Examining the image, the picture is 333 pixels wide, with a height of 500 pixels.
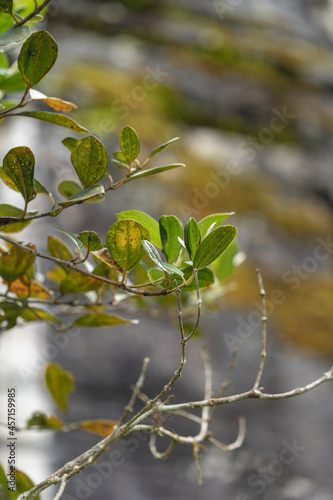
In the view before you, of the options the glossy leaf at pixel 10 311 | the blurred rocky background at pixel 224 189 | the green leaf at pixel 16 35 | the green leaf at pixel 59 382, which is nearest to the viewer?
the green leaf at pixel 16 35

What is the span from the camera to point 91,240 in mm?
352

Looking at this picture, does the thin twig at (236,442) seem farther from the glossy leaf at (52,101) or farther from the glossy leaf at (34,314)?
the glossy leaf at (52,101)

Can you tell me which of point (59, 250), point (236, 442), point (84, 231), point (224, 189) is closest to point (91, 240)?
point (84, 231)

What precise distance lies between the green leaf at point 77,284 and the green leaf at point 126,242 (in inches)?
4.0

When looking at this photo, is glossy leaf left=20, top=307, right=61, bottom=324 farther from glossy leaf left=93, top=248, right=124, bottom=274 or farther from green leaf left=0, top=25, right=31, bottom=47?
green leaf left=0, top=25, right=31, bottom=47

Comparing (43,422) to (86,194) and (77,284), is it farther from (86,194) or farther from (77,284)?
(86,194)

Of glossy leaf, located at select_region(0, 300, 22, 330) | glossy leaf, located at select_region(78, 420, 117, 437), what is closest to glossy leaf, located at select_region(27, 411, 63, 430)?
glossy leaf, located at select_region(78, 420, 117, 437)

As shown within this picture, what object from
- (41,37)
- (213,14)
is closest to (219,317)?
(41,37)

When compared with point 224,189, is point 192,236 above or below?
above

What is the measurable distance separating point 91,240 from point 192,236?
7 centimetres

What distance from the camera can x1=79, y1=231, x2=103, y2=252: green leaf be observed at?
1.14 feet

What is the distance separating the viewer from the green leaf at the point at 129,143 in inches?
15.0

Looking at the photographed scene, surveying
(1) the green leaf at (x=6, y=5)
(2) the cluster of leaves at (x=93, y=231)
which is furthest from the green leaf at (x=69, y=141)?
(1) the green leaf at (x=6, y=5)

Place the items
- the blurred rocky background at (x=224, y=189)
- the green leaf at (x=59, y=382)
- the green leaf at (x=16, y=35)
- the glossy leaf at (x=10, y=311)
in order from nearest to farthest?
1. the green leaf at (x=16, y=35)
2. the glossy leaf at (x=10, y=311)
3. the green leaf at (x=59, y=382)
4. the blurred rocky background at (x=224, y=189)
